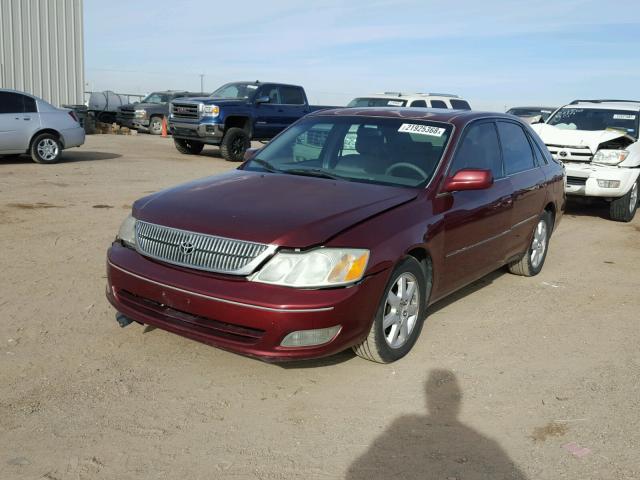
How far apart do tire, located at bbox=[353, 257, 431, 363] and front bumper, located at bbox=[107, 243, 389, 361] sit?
0.52 ft

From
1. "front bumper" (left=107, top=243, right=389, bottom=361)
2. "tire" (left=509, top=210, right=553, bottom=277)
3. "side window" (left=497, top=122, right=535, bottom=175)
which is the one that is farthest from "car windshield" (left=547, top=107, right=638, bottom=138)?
"front bumper" (left=107, top=243, right=389, bottom=361)

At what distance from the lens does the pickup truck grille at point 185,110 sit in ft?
54.7

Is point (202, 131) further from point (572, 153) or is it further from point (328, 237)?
point (328, 237)

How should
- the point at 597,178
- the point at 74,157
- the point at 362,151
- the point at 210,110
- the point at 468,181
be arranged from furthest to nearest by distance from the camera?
the point at 210,110 < the point at 74,157 < the point at 597,178 < the point at 362,151 < the point at 468,181

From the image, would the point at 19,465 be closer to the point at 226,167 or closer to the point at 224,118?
the point at 226,167

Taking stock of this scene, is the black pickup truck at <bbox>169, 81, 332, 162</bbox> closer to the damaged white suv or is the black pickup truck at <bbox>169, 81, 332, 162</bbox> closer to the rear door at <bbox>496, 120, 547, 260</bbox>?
the damaged white suv

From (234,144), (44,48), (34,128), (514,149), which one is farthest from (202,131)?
(514,149)

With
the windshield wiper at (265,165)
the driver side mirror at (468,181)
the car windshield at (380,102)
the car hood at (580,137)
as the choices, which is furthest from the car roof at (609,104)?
the windshield wiper at (265,165)

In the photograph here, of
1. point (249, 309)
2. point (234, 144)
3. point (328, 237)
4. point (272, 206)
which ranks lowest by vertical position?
point (249, 309)

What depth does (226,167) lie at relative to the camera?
15.9 meters

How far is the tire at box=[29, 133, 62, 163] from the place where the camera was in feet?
46.1

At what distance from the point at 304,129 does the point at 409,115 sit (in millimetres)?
883

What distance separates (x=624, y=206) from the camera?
10.4m

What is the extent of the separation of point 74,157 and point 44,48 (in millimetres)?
8893
